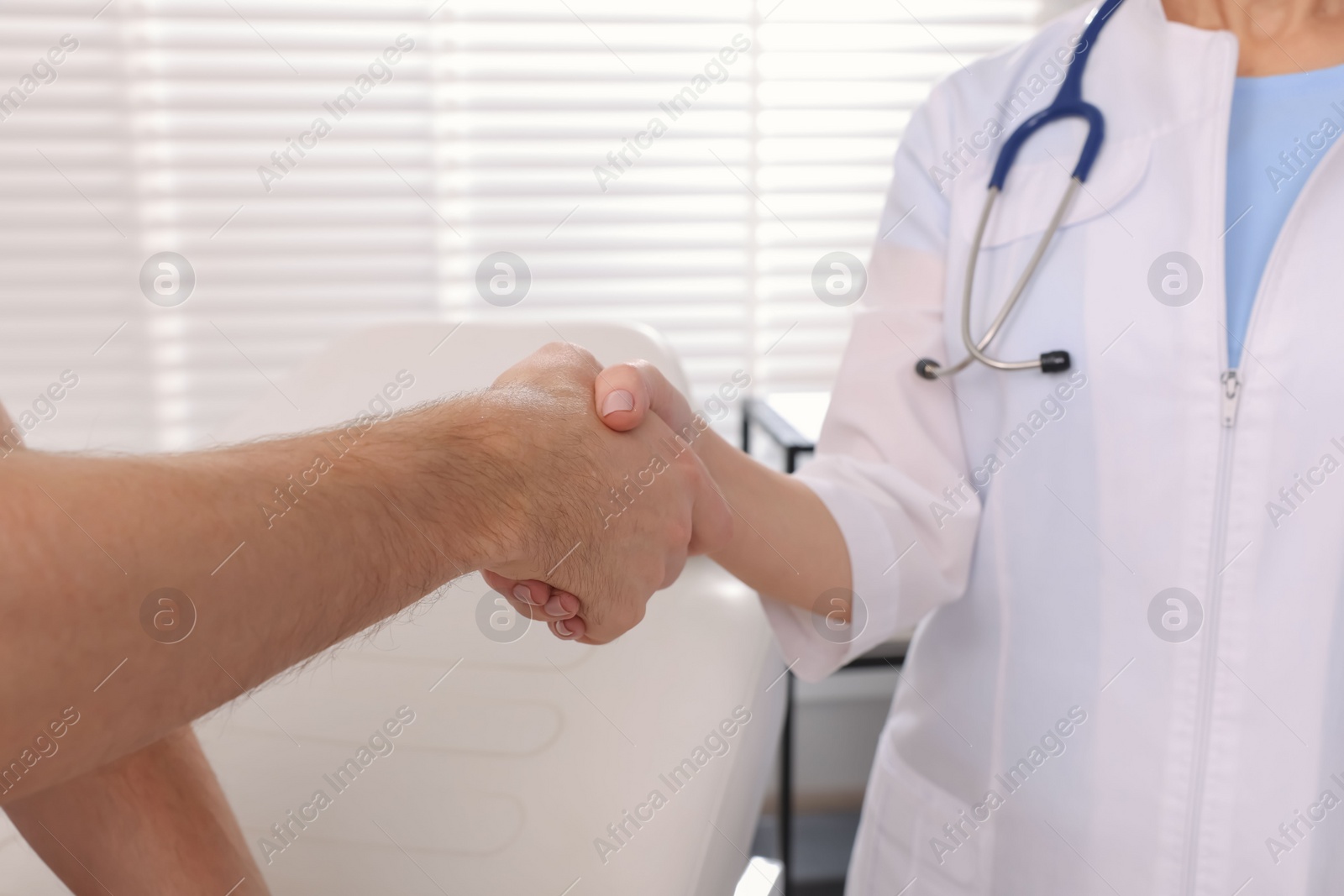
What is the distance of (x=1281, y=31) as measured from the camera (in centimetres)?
79

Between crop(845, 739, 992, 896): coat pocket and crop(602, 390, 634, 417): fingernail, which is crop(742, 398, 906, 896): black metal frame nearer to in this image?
crop(845, 739, 992, 896): coat pocket

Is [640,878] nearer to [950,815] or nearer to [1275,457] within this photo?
[950,815]

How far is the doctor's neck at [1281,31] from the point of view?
0.77 m

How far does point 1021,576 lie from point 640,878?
401 millimetres

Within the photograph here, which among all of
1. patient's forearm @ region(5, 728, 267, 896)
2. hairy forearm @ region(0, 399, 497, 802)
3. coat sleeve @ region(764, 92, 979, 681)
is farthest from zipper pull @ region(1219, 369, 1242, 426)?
patient's forearm @ region(5, 728, 267, 896)

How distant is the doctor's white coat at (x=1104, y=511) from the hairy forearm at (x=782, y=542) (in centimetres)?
3

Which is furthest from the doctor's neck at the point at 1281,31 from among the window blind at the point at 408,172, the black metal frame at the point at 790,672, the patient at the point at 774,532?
the window blind at the point at 408,172

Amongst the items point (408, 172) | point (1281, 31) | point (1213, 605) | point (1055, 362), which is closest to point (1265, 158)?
point (1281, 31)

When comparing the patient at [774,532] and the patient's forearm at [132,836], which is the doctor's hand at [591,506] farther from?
the patient's forearm at [132,836]

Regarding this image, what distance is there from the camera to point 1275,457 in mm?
695

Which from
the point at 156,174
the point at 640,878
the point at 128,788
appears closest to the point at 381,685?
the point at 128,788

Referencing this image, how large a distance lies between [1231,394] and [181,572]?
69cm

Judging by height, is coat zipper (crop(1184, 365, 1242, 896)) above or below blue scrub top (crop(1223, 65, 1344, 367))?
below

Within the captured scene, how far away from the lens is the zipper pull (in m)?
0.70
